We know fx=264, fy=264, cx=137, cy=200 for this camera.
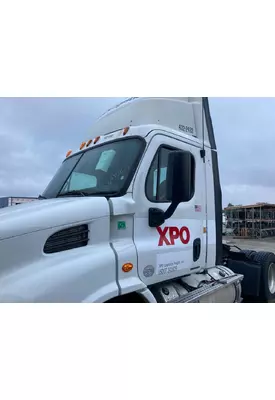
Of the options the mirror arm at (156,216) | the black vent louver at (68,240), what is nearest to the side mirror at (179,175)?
the mirror arm at (156,216)

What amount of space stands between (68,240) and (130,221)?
642mm

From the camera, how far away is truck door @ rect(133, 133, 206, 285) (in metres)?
2.66

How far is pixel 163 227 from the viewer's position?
2861 millimetres

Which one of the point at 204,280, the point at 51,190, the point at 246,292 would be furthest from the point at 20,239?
the point at 246,292

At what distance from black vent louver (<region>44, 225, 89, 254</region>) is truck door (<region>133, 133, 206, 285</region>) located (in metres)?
0.54

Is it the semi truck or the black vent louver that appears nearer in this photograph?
the semi truck

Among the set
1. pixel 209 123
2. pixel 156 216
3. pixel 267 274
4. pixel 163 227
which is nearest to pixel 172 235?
pixel 163 227

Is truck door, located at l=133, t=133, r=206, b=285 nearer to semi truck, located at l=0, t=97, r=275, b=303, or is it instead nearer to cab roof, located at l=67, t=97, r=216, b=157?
semi truck, located at l=0, t=97, r=275, b=303

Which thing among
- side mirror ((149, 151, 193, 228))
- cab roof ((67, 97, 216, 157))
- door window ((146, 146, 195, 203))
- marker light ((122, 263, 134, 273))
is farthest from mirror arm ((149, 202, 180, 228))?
cab roof ((67, 97, 216, 157))

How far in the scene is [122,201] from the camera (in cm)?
254

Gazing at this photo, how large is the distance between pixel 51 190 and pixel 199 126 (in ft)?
7.09

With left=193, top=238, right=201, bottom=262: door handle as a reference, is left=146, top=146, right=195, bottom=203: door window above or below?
above

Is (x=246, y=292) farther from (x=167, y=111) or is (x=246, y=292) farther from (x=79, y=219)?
(x=79, y=219)

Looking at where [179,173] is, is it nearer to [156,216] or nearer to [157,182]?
[157,182]
